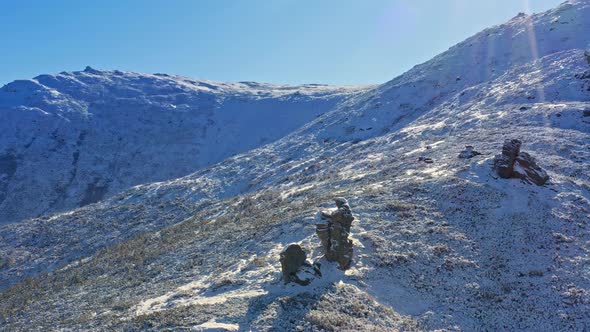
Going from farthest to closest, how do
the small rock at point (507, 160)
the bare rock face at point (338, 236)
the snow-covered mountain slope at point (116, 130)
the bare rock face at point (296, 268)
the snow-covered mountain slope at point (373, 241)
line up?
the snow-covered mountain slope at point (116, 130) < the small rock at point (507, 160) < the bare rock face at point (338, 236) < the bare rock face at point (296, 268) < the snow-covered mountain slope at point (373, 241)

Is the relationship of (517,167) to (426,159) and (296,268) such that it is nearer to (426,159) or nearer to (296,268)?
(426,159)

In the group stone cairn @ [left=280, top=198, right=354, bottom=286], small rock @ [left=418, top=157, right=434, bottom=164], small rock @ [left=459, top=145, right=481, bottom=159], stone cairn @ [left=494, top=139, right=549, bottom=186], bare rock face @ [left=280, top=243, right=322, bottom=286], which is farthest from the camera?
small rock @ [left=418, top=157, right=434, bottom=164]

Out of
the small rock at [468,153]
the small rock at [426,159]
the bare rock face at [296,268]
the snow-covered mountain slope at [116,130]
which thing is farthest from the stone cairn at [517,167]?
the snow-covered mountain slope at [116,130]

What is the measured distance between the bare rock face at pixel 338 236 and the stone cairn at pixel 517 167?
1358cm

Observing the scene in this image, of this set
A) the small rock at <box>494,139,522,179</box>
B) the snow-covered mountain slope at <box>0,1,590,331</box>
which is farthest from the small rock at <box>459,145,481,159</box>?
the small rock at <box>494,139,522,179</box>

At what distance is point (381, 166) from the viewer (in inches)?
1490

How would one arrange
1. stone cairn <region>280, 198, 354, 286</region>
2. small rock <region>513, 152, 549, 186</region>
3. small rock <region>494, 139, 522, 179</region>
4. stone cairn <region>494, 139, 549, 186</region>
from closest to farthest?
stone cairn <region>280, 198, 354, 286</region>
small rock <region>513, 152, 549, 186</region>
stone cairn <region>494, 139, 549, 186</region>
small rock <region>494, 139, 522, 179</region>

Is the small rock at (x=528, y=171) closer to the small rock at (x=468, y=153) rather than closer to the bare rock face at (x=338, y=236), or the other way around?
the small rock at (x=468, y=153)

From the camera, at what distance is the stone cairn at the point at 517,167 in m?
26.4

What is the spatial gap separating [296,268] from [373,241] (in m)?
5.44

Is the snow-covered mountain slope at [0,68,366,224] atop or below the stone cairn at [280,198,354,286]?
atop

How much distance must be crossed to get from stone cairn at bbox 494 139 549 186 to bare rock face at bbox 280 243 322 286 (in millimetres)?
16315

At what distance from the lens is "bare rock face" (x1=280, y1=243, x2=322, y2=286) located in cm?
1781

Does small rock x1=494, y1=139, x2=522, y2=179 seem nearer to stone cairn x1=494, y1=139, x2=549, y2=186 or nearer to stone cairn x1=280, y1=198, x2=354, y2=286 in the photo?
stone cairn x1=494, y1=139, x2=549, y2=186
